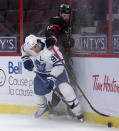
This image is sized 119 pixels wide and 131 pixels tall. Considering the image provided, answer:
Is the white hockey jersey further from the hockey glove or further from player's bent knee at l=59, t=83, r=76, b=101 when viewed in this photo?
player's bent knee at l=59, t=83, r=76, b=101

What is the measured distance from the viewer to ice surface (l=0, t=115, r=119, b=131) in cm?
611

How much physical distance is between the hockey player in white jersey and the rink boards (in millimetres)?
218

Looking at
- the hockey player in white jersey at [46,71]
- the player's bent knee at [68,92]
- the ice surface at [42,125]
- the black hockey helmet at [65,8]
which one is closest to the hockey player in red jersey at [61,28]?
the black hockey helmet at [65,8]

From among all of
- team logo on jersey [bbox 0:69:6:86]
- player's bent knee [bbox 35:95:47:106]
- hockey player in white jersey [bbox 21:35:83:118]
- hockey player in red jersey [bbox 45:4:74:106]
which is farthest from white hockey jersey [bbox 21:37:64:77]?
team logo on jersey [bbox 0:69:6:86]

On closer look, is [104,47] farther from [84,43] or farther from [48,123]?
[48,123]

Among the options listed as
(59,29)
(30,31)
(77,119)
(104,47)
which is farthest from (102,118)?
(30,31)

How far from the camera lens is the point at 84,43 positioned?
6.46m

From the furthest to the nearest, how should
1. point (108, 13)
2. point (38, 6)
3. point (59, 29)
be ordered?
point (38, 6), point (59, 29), point (108, 13)

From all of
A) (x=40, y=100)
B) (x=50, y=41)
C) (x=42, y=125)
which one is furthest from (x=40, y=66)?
(x=42, y=125)

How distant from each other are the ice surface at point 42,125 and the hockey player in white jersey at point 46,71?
0.64ft

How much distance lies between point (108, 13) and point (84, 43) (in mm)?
572

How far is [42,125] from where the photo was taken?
21.0 ft

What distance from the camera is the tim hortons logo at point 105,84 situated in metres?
6.02

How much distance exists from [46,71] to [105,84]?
32.9 inches
